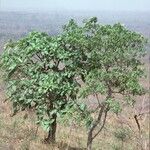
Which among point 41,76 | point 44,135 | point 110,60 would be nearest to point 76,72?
point 41,76

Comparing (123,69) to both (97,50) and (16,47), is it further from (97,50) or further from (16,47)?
(16,47)

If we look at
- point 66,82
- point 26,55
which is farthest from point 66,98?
point 26,55

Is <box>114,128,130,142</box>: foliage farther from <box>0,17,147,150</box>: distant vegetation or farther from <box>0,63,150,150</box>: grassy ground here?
<box>0,17,147,150</box>: distant vegetation

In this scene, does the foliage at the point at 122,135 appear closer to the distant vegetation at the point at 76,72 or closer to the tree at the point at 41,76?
the distant vegetation at the point at 76,72

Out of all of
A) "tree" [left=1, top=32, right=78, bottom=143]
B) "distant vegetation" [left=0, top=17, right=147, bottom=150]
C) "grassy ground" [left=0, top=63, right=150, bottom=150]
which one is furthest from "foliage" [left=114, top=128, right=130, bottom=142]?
"tree" [left=1, top=32, right=78, bottom=143]

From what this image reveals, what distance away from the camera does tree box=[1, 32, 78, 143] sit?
19.4m

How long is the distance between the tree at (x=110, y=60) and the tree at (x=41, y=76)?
44.2 inches

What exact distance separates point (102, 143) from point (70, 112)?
878 cm

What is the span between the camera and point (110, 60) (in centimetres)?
1756

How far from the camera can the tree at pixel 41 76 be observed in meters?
19.4

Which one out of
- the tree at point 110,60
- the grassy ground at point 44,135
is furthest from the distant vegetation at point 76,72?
the grassy ground at point 44,135

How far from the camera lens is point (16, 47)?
20.5 m

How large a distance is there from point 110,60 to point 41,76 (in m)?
3.16

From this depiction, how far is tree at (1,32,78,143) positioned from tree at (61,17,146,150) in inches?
44.2
